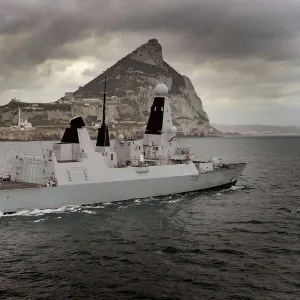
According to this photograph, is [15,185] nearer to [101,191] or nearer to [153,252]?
[101,191]

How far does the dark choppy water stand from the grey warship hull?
777mm

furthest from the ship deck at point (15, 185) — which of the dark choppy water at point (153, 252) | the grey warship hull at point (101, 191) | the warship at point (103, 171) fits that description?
the dark choppy water at point (153, 252)

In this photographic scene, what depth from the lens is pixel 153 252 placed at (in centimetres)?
1911

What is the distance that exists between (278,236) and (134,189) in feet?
41.2

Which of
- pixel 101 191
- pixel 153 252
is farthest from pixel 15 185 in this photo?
pixel 153 252

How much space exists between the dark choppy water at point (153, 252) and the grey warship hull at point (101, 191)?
777 mm

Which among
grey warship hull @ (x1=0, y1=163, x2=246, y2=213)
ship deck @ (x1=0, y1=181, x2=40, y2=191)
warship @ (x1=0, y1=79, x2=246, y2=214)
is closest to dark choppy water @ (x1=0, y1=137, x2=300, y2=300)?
grey warship hull @ (x1=0, y1=163, x2=246, y2=213)

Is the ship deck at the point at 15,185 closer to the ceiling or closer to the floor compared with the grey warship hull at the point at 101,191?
closer to the ceiling

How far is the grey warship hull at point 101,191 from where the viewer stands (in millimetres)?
26188

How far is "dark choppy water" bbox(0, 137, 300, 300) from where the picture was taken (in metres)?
15.1

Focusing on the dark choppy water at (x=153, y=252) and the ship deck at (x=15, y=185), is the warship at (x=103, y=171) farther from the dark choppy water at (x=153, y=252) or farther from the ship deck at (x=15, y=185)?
the dark choppy water at (x=153, y=252)

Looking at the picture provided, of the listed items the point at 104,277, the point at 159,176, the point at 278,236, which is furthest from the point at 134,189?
the point at 104,277

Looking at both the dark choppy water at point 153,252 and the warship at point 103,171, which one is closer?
the dark choppy water at point 153,252

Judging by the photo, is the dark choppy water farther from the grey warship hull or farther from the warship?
the warship
